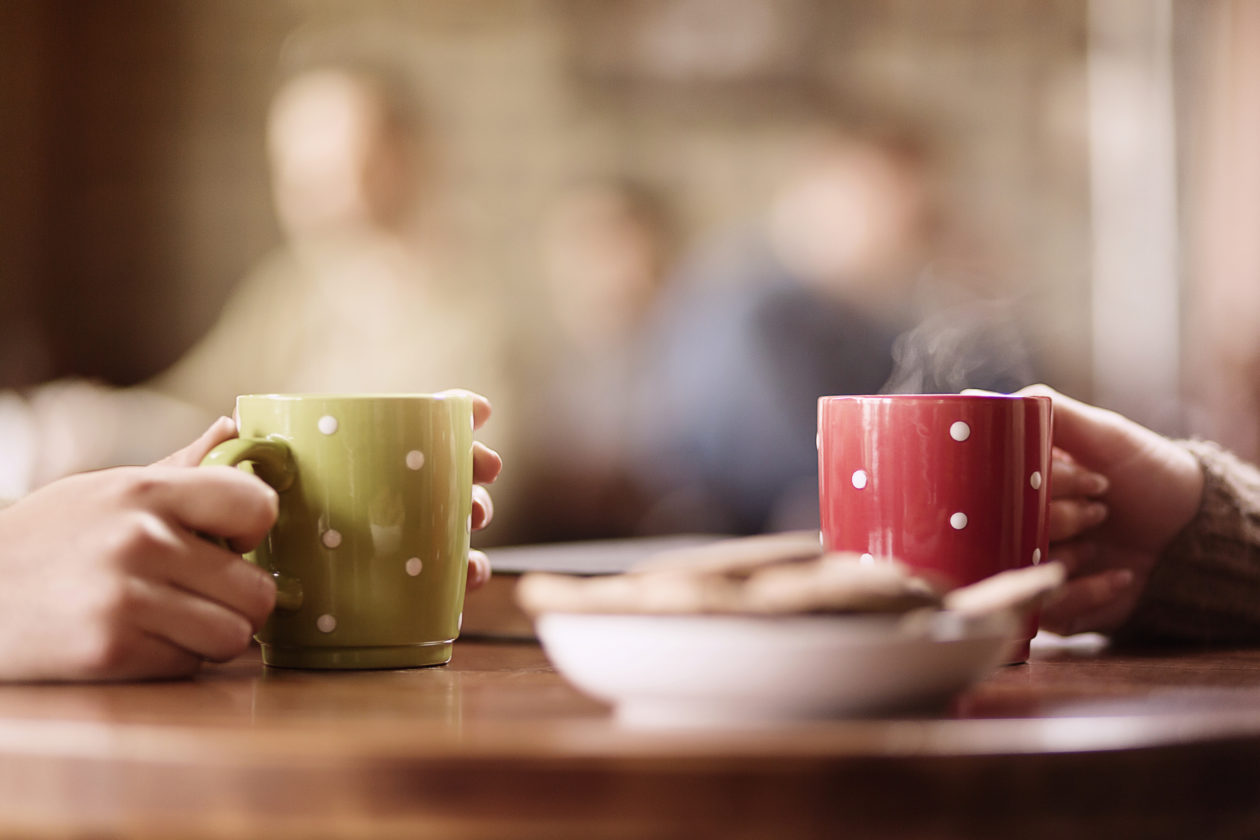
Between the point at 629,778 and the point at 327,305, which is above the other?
the point at 327,305

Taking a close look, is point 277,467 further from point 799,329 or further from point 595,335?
point 595,335

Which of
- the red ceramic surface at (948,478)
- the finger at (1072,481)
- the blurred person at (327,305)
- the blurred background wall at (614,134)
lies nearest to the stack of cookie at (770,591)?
the red ceramic surface at (948,478)

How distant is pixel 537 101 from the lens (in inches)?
140

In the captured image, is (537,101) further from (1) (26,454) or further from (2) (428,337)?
(1) (26,454)

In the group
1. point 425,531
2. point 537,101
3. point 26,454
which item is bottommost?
point 26,454

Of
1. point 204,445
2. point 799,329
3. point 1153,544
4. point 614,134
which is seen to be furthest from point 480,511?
→ point 614,134

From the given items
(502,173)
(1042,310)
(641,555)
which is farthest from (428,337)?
(641,555)

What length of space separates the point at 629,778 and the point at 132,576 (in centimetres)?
25

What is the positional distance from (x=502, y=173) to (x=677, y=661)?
11.1 ft

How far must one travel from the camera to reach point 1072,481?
66cm

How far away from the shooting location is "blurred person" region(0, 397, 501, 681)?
47 centimetres

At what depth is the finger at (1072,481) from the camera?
25.7 inches

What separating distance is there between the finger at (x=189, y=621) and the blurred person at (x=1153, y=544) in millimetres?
408

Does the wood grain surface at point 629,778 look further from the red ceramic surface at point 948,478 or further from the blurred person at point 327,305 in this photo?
the blurred person at point 327,305
